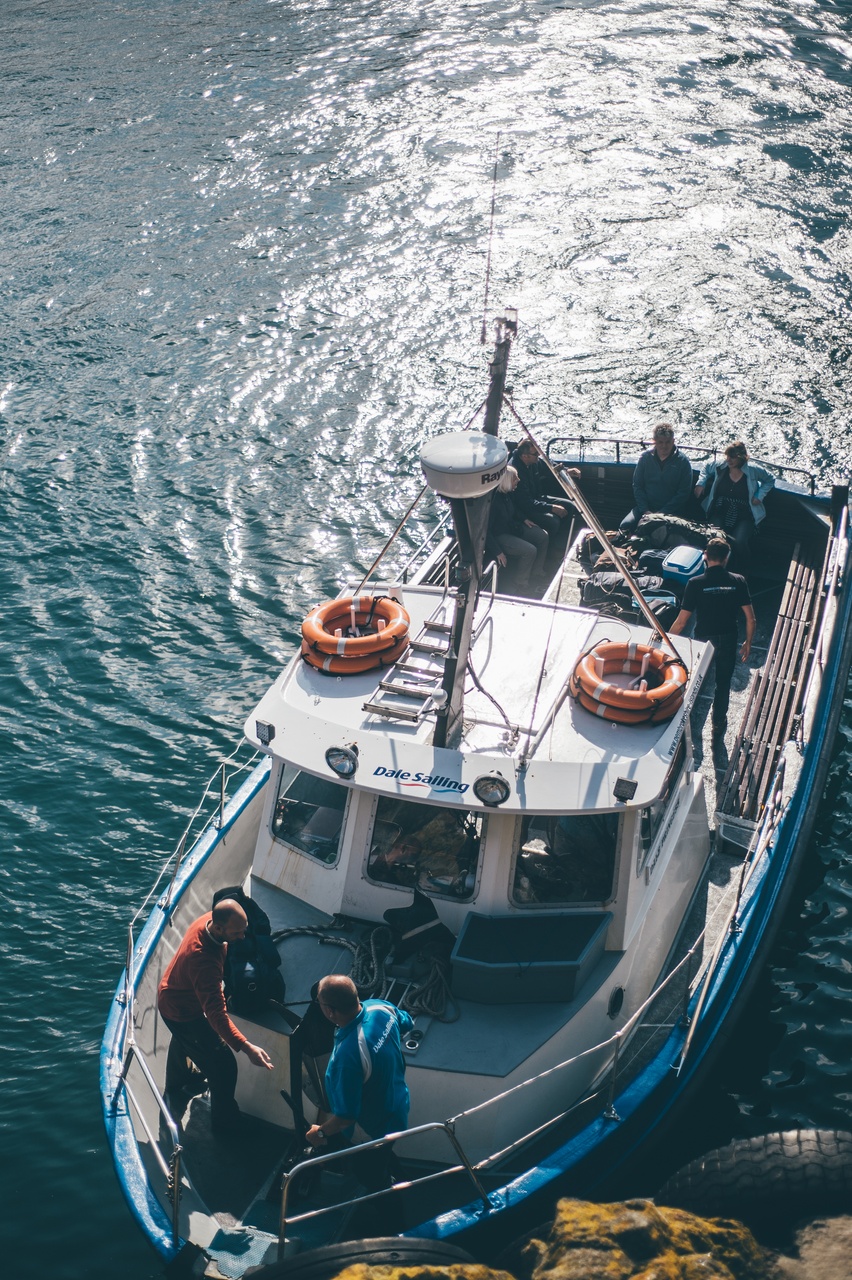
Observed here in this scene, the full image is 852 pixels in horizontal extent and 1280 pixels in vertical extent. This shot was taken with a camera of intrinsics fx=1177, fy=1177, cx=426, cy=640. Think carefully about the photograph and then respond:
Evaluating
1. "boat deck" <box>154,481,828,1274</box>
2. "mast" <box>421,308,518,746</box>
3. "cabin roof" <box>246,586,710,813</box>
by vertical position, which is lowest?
"boat deck" <box>154,481,828,1274</box>

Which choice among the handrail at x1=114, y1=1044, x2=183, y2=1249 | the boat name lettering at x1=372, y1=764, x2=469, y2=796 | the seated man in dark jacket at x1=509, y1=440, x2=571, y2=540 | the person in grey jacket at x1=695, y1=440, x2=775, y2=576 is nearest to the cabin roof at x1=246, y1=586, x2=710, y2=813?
the boat name lettering at x1=372, y1=764, x2=469, y2=796

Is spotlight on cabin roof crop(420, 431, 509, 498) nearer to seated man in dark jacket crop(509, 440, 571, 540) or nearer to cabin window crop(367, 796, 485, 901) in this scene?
cabin window crop(367, 796, 485, 901)

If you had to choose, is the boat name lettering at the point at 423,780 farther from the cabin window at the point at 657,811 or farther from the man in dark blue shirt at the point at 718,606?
the man in dark blue shirt at the point at 718,606

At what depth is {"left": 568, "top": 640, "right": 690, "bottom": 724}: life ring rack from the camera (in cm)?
898

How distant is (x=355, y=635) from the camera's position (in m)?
9.91

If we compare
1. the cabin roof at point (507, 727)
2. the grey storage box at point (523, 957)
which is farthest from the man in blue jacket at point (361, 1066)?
the cabin roof at point (507, 727)

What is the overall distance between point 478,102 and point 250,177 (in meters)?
7.84

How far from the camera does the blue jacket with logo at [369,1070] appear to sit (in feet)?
22.4

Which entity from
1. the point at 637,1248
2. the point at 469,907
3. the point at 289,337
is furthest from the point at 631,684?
the point at 289,337

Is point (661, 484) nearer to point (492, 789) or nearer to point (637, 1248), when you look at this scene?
point (492, 789)

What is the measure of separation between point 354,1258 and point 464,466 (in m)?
4.92

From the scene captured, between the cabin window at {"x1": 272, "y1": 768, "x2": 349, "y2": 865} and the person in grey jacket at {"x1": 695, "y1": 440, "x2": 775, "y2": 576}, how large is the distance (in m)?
6.53

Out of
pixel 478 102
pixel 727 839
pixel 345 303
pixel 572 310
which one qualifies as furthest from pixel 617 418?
pixel 478 102

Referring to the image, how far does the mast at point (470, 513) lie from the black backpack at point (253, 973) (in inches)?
75.1
